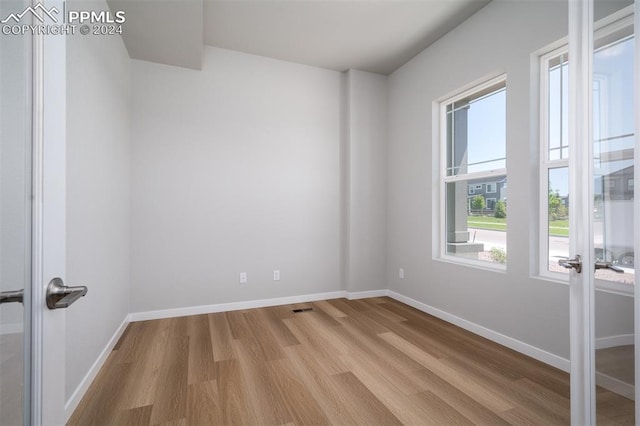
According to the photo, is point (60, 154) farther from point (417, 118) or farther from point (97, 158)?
→ point (417, 118)

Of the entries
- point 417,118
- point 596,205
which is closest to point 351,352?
point 596,205

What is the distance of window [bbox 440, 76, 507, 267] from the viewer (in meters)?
2.77

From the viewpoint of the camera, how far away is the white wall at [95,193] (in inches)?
68.1

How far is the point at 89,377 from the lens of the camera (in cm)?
195

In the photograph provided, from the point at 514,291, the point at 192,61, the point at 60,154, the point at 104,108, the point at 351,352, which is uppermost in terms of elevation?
the point at 192,61

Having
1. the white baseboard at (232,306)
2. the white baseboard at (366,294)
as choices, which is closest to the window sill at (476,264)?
the white baseboard at (366,294)

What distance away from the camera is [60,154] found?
76 cm

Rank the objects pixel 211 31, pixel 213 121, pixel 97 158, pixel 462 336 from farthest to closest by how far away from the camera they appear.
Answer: pixel 213 121
pixel 211 31
pixel 462 336
pixel 97 158

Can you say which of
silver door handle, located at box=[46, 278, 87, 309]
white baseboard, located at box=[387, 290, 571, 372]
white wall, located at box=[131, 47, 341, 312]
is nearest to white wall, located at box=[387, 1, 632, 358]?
white baseboard, located at box=[387, 290, 571, 372]

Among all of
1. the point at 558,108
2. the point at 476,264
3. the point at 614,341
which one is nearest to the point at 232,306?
the point at 476,264

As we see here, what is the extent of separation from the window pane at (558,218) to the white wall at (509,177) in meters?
0.11

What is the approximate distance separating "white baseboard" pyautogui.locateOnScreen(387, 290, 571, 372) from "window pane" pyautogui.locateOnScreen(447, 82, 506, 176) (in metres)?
1.52

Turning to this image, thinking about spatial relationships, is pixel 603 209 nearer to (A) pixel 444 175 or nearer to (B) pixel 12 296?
(B) pixel 12 296

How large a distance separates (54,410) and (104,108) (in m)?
2.33
